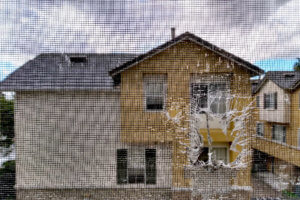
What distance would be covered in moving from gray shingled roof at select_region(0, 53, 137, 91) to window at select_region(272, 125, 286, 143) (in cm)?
65

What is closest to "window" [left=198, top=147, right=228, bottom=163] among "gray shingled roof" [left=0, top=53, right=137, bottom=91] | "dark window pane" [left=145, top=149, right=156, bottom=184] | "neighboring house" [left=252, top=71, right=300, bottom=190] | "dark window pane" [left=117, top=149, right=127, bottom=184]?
"neighboring house" [left=252, top=71, right=300, bottom=190]

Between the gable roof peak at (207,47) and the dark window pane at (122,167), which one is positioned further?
the dark window pane at (122,167)

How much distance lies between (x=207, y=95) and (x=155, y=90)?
0.73 ft

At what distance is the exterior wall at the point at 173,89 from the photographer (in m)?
0.79

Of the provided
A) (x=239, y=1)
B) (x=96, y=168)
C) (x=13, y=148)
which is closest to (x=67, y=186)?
(x=96, y=168)

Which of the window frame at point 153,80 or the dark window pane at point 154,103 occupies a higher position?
the window frame at point 153,80

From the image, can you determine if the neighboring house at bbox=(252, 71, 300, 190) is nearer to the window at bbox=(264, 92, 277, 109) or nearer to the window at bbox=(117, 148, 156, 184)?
the window at bbox=(264, 92, 277, 109)

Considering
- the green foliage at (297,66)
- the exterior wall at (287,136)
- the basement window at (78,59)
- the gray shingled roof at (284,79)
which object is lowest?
the exterior wall at (287,136)

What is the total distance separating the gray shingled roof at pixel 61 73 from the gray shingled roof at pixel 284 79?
0.55 meters

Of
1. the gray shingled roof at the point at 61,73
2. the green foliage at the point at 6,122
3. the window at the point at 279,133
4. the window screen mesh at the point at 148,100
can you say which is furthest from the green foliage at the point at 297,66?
the green foliage at the point at 6,122

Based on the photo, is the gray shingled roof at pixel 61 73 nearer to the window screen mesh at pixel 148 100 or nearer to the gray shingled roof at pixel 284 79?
the window screen mesh at pixel 148 100

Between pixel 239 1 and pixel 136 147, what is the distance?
751 millimetres

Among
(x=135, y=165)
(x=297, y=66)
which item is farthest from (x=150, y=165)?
(x=297, y=66)

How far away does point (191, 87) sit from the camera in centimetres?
79
